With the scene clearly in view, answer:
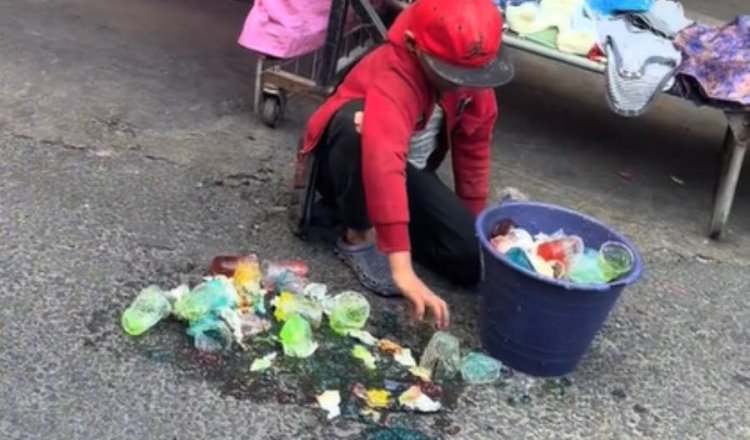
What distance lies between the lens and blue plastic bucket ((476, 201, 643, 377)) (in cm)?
261

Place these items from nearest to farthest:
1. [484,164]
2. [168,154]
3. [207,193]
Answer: [484,164]
[207,193]
[168,154]

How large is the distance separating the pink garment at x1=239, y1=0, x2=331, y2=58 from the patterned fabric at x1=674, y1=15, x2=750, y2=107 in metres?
1.28

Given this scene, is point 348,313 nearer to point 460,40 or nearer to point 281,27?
point 460,40

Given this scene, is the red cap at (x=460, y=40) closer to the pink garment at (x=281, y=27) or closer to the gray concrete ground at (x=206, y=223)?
the gray concrete ground at (x=206, y=223)

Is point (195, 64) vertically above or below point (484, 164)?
below

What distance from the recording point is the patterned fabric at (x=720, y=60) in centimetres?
375

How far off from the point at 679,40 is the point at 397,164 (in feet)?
5.68

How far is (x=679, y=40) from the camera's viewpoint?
405 centimetres

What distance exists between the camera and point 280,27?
397 centimetres

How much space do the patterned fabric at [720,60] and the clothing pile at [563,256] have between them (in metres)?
1.12

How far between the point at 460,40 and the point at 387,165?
338 mm

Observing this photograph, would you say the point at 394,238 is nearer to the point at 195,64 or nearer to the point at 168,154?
the point at 168,154

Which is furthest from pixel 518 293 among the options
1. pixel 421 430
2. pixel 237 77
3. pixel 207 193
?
pixel 237 77

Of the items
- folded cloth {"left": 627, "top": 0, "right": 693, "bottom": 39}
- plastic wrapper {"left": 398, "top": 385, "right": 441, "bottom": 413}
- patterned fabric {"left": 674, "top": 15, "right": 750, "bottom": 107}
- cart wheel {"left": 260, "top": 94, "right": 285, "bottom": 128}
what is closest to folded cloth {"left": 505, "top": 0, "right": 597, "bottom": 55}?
Result: folded cloth {"left": 627, "top": 0, "right": 693, "bottom": 39}
